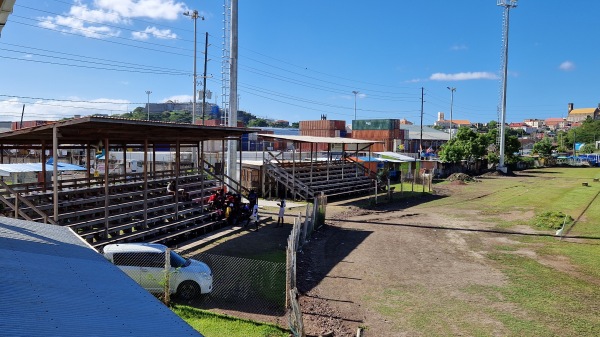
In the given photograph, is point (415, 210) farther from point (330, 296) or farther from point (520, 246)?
point (330, 296)

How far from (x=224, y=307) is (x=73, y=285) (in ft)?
17.8

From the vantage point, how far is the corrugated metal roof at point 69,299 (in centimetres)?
A: 481

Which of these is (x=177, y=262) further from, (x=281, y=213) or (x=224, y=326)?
(x=281, y=213)

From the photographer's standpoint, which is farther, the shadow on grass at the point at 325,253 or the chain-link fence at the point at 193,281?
the shadow on grass at the point at 325,253

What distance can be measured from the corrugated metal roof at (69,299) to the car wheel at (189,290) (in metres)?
3.45

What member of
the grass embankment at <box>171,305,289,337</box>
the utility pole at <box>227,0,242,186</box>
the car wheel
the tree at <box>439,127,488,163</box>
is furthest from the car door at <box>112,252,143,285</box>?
the tree at <box>439,127,488,163</box>

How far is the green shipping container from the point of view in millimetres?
86688

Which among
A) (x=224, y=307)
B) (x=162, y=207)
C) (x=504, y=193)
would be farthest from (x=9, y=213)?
(x=504, y=193)

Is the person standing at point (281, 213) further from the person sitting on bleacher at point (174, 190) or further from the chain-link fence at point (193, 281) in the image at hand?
the chain-link fence at point (193, 281)

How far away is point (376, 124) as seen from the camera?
90.3 metres

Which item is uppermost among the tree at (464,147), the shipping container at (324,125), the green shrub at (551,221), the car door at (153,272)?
the shipping container at (324,125)

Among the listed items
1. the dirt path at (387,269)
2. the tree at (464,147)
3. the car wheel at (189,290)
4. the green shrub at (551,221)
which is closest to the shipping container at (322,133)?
the tree at (464,147)

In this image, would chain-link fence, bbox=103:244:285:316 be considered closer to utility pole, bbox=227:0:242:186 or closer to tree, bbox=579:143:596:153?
utility pole, bbox=227:0:242:186

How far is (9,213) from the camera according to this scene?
15.1m
